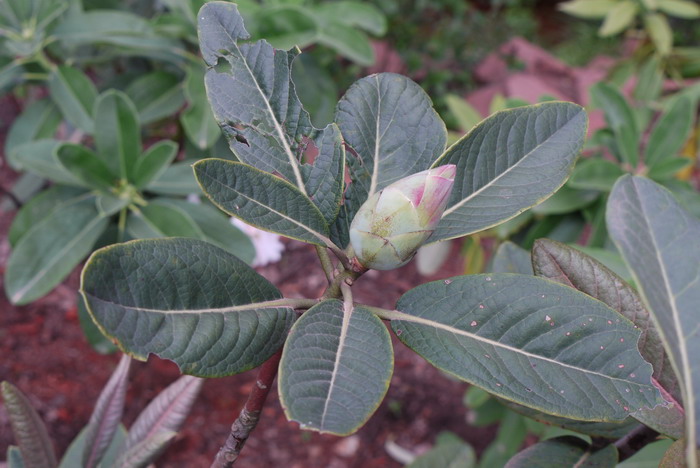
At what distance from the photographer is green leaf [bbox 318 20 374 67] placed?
1510 millimetres

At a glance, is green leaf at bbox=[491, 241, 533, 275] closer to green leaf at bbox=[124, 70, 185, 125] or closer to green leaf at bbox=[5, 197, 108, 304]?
green leaf at bbox=[5, 197, 108, 304]

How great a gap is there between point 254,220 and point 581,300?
0.93ft

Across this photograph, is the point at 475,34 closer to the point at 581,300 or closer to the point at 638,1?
the point at 638,1

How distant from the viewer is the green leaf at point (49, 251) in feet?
3.95

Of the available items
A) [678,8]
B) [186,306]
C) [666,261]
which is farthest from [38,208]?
[678,8]

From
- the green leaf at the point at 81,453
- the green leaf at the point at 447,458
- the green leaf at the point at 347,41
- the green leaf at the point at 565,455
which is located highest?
the green leaf at the point at 347,41

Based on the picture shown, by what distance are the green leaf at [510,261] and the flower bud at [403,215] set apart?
12.2 inches

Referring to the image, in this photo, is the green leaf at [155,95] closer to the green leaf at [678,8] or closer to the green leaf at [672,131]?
the green leaf at [672,131]

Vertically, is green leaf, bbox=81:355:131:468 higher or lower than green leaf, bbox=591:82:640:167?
lower

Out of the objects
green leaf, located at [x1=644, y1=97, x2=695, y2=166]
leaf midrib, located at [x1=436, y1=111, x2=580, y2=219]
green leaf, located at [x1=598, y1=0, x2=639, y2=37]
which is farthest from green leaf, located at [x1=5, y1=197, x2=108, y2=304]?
green leaf, located at [x1=598, y1=0, x2=639, y2=37]

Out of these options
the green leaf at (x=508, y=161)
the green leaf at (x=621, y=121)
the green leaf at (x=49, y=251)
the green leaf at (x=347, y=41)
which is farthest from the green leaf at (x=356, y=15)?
the green leaf at (x=508, y=161)

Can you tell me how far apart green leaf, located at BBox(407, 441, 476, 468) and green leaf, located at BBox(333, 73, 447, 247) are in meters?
0.77

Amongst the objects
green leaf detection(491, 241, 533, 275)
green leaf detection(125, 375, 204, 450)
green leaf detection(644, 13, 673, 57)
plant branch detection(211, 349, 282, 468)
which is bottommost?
green leaf detection(644, 13, 673, 57)

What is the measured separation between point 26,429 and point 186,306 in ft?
1.26
